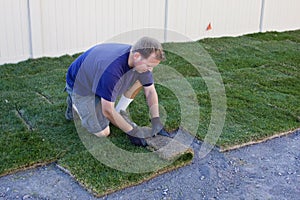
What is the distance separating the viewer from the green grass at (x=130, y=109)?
2875 mm

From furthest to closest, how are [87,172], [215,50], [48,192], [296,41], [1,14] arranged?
1. [296,41]
2. [215,50]
3. [1,14]
4. [87,172]
5. [48,192]

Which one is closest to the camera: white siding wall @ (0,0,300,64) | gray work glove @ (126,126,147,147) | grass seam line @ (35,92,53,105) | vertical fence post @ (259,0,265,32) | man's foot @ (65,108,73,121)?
gray work glove @ (126,126,147,147)

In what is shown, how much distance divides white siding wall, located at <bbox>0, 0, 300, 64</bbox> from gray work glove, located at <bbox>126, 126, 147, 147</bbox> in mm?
2817

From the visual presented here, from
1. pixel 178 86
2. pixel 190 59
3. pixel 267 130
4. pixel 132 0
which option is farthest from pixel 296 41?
pixel 267 130

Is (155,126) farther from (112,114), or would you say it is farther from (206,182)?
(206,182)

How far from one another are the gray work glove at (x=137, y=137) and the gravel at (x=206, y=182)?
39cm

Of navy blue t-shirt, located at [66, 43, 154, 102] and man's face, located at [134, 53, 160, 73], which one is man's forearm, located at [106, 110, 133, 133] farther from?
man's face, located at [134, 53, 160, 73]

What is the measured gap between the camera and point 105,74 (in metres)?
2.88

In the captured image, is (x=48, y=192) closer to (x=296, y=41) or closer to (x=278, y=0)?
(x=296, y=41)

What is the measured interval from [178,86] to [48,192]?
235 cm

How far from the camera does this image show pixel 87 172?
2760 mm

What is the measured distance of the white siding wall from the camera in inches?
208

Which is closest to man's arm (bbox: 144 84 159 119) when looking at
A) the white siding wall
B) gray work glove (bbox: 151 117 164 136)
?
gray work glove (bbox: 151 117 164 136)

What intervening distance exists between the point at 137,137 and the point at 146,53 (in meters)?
0.71
